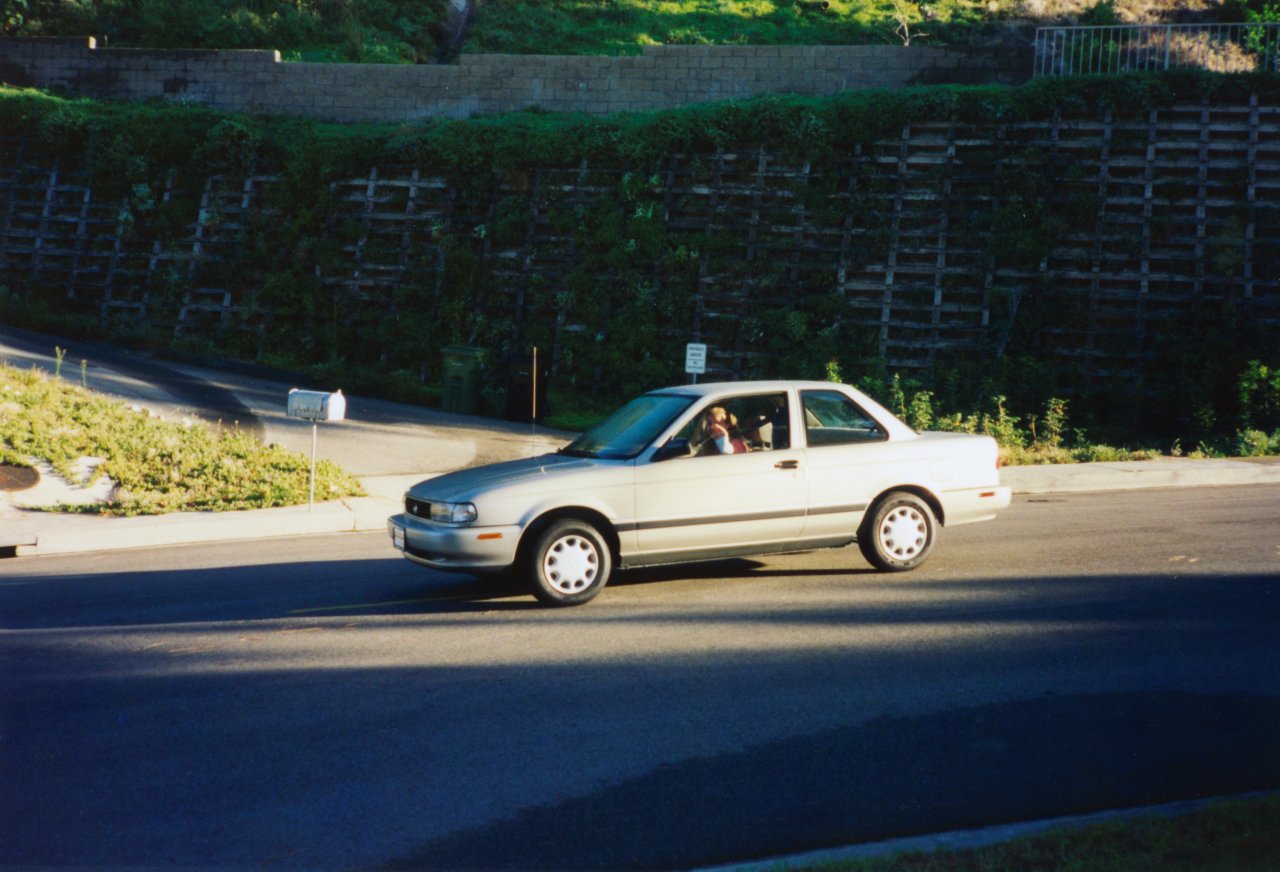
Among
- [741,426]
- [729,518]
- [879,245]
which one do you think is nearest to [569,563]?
[729,518]

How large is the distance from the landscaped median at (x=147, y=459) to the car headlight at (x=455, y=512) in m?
6.72

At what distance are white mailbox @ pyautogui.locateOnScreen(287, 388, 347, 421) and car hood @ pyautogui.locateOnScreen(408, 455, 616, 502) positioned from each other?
13.9 ft

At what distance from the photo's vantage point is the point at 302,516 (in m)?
13.4

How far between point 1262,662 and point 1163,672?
0.67 meters

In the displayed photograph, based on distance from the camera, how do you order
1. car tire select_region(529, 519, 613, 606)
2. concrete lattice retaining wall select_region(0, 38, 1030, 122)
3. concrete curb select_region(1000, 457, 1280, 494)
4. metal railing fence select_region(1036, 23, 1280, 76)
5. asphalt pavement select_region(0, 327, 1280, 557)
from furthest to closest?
concrete lattice retaining wall select_region(0, 38, 1030, 122) < metal railing fence select_region(1036, 23, 1280, 76) < concrete curb select_region(1000, 457, 1280, 494) < asphalt pavement select_region(0, 327, 1280, 557) < car tire select_region(529, 519, 613, 606)

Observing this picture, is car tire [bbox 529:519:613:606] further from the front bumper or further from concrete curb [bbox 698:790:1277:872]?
concrete curb [bbox 698:790:1277:872]

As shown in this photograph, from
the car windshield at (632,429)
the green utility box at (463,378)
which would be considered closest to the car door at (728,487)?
the car windshield at (632,429)

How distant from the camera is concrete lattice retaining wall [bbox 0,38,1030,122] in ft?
83.7

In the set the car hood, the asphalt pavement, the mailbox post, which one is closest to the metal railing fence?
the asphalt pavement

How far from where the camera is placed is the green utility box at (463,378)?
2212cm

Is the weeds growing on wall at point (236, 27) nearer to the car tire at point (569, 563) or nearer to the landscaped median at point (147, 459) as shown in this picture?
the landscaped median at point (147, 459)

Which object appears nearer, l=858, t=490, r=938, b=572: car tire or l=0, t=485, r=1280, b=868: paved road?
l=0, t=485, r=1280, b=868: paved road

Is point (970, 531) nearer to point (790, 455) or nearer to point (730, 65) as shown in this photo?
point (790, 455)

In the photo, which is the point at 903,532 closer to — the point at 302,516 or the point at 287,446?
the point at 302,516
